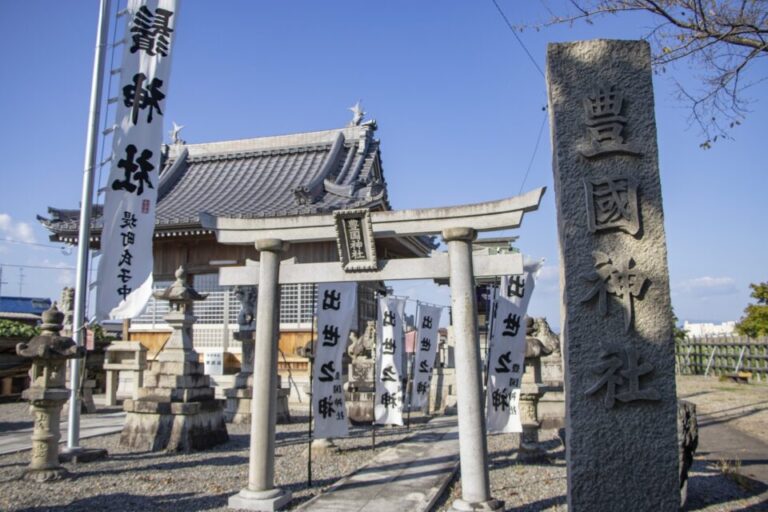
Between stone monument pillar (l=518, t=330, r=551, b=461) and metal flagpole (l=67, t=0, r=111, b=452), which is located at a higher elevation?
metal flagpole (l=67, t=0, r=111, b=452)

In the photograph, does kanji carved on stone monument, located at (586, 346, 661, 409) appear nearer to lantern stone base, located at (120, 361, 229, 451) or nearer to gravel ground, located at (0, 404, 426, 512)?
gravel ground, located at (0, 404, 426, 512)

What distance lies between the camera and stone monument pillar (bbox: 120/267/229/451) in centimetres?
1056

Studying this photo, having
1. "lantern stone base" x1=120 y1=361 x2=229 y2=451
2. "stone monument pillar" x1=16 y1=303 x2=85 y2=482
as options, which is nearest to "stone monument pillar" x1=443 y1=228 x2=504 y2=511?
"stone monument pillar" x1=16 y1=303 x2=85 y2=482

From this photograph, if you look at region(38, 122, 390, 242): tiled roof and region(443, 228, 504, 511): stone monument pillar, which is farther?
region(38, 122, 390, 242): tiled roof

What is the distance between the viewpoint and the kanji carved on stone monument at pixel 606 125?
17.3ft

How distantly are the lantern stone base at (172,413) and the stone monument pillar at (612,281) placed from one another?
7835mm

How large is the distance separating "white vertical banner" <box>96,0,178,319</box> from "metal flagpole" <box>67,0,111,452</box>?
1.16 feet

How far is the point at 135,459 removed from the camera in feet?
32.0

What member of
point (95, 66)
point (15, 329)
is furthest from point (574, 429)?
point (15, 329)

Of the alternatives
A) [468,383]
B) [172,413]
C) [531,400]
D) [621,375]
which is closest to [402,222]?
[468,383]

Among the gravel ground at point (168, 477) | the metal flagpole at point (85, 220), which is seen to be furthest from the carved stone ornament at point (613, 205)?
the metal flagpole at point (85, 220)

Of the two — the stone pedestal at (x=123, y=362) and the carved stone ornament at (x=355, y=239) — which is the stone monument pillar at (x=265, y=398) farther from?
the stone pedestal at (x=123, y=362)

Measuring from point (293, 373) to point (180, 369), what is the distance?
6.78m

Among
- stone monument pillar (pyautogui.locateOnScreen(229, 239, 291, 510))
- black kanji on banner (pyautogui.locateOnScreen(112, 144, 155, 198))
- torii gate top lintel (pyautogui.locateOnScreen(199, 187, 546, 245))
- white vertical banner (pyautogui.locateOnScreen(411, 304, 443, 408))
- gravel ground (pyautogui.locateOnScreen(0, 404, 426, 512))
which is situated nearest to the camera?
stone monument pillar (pyautogui.locateOnScreen(229, 239, 291, 510))
